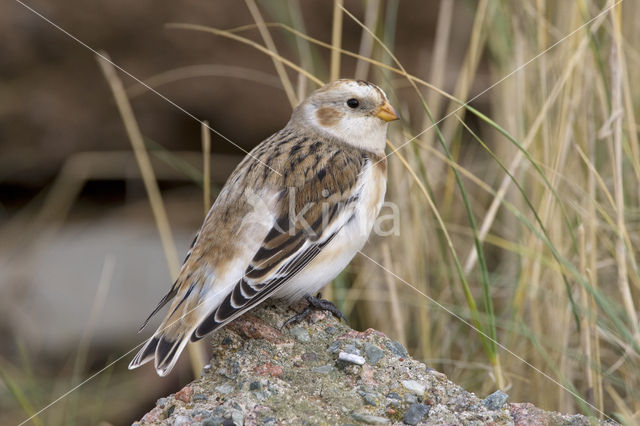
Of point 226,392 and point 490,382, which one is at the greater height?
point 226,392

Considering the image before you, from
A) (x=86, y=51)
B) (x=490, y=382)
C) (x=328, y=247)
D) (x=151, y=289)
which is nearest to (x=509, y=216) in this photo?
(x=490, y=382)

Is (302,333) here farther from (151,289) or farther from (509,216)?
(151,289)

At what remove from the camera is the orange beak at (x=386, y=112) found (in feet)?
10.5

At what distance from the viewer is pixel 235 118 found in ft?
18.6

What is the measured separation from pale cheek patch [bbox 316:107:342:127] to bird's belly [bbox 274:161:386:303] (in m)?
0.26

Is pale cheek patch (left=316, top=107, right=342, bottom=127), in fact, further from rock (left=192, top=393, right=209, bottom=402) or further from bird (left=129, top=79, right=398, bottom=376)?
rock (left=192, top=393, right=209, bottom=402)

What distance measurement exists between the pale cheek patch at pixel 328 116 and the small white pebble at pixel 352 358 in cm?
113

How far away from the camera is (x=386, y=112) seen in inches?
127

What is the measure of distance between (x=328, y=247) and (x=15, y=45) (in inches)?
124

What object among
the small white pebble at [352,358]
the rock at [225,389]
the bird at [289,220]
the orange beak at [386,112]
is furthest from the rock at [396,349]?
the orange beak at [386,112]

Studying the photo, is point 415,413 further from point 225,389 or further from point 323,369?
point 225,389

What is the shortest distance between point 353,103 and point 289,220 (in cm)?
60

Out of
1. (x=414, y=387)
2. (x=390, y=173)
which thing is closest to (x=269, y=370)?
(x=414, y=387)

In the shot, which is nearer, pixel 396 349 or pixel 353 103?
pixel 396 349
